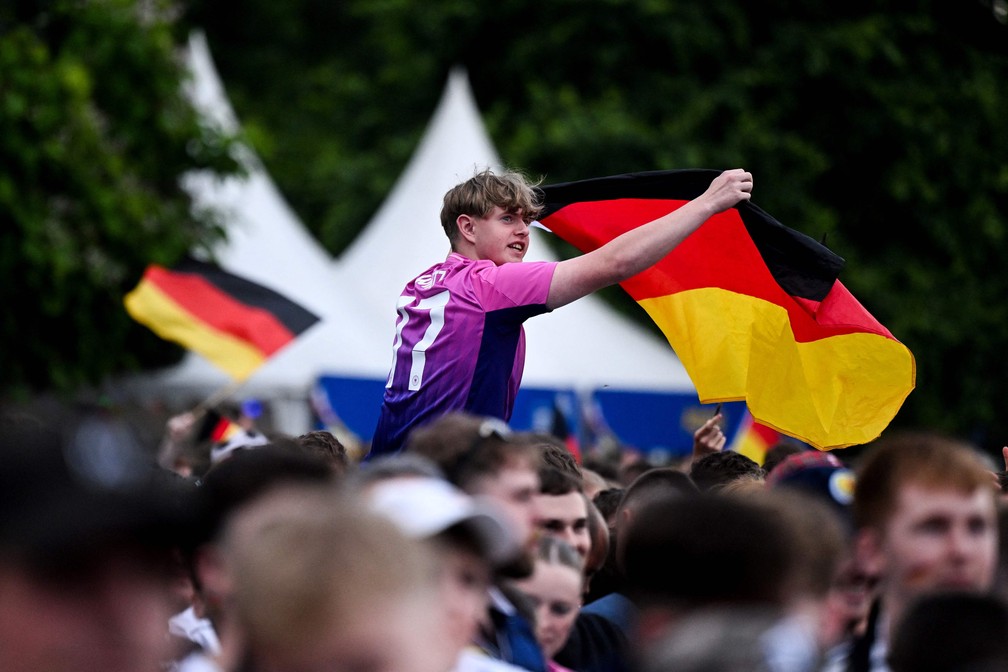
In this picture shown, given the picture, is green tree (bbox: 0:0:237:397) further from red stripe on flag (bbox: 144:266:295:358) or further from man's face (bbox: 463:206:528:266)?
man's face (bbox: 463:206:528:266)

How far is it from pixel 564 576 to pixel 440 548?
1.08 m

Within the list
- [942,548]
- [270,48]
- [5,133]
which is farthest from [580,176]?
[942,548]

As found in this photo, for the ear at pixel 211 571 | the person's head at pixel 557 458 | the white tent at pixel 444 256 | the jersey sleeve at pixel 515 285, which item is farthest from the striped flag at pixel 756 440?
the ear at pixel 211 571

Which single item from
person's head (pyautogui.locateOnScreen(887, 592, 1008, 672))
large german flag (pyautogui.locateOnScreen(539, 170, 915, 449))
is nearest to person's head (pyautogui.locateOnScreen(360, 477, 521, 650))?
person's head (pyautogui.locateOnScreen(887, 592, 1008, 672))

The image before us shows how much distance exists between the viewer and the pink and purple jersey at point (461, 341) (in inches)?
193

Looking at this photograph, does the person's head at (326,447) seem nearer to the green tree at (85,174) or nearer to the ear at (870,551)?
the ear at (870,551)

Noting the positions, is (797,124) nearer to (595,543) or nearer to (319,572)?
(595,543)

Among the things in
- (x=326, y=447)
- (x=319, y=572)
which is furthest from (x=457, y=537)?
(x=326, y=447)

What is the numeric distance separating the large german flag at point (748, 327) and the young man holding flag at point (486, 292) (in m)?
1.30

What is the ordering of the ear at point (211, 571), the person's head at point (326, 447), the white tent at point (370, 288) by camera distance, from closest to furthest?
the ear at point (211, 571) → the person's head at point (326, 447) → the white tent at point (370, 288)

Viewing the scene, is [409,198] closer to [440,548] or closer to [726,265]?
[726,265]

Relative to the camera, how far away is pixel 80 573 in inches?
92.8

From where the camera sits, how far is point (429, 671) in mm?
2352

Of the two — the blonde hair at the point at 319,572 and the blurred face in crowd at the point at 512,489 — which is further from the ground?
the blonde hair at the point at 319,572
